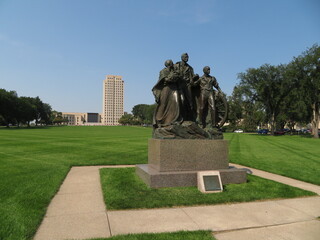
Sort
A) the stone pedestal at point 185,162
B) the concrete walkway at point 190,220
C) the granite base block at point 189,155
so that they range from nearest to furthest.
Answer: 1. the concrete walkway at point 190,220
2. the stone pedestal at point 185,162
3. the granite base block at point 189,155

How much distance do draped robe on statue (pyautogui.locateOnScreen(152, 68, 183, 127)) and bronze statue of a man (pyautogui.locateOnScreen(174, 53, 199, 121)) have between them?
9.7 inches

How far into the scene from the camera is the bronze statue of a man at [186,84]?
818cm

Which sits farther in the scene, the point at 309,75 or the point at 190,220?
the point at 309,75

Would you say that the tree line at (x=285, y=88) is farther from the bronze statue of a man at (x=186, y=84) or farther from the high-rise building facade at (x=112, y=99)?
the high-rise building facade at (x=112, y=99)

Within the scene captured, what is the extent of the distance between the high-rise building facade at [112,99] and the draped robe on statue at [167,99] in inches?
7127

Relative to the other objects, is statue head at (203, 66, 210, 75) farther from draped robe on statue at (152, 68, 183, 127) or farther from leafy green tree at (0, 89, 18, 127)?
leafy green tree at (0, 89, 18, 127)

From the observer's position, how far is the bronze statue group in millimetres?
7945

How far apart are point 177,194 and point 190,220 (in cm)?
151

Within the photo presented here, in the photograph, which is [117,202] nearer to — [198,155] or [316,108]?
[198,155]

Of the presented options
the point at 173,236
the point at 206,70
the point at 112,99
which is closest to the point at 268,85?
the point at 206,70

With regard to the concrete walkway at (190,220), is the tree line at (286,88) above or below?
above

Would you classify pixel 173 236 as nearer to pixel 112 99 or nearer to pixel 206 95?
pixel 206 95

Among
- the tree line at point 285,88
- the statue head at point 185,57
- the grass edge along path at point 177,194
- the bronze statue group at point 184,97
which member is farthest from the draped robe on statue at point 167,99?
the tree line at point 285,88

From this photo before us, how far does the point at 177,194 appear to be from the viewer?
596 cm
